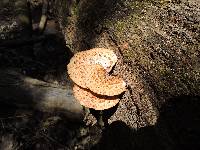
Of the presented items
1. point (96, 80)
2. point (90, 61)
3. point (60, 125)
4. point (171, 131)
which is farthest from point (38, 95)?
point (171, 131)

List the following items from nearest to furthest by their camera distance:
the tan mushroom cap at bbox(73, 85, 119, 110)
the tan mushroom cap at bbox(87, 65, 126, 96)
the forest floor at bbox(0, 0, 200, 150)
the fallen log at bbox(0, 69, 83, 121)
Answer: the forest floor at bbox(0, 0, 200, 150)
the tan mushroom cap at bbox(87, 65, 126, 96)
the tan mushroom cap at bbox(73, 85, 119, 110)
the fallen log at bbox(0, 69, 83, 121)

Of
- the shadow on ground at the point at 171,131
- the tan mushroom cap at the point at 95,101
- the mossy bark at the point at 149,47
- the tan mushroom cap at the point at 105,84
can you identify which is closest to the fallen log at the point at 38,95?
the mossy bark at the point at 149,47

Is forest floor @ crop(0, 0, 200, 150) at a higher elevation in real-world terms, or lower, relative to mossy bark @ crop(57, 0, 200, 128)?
lower

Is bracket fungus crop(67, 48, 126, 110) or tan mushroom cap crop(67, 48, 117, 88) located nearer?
bracket fungus crop(67, 48, 126, 110)

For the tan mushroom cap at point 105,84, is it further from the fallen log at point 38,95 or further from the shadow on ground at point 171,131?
the fallen log at point 38,95

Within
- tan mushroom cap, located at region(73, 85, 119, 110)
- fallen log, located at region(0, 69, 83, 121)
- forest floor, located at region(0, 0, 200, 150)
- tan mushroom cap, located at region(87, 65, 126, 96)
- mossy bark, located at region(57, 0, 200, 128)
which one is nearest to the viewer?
mossy bark, located at region(57, 0, 200, 128)

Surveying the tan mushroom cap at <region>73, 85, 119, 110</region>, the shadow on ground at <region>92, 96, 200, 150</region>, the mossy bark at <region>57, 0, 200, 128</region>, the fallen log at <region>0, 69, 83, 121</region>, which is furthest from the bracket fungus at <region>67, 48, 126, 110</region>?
the fallen log at <region>0, 69, 83, 121</region>

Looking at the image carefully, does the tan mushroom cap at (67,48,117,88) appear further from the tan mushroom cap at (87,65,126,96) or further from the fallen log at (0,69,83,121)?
the fallen log at (0,69,83,121)
